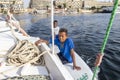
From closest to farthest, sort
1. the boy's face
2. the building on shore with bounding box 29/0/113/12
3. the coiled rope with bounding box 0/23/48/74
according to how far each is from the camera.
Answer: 1. the boy's face
2. the coiled rope with bounding box 0/23/48/74
3. the building on shore with bounding box 29/0/113/12

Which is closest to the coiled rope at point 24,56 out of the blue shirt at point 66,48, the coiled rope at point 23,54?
the coiled rope at point 23,54

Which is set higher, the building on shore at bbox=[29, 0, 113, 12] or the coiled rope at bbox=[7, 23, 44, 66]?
the coiled rope at bbox=[7, 23, 44, 66]

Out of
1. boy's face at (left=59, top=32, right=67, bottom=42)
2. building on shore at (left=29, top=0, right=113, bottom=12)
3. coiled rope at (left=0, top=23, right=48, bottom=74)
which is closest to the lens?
boy's face at (left=59, top=32, right=67, bottom=42)

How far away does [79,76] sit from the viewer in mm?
4883

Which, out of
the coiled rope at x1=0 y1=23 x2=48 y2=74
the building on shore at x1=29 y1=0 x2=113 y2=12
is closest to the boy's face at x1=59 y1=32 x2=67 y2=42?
the coiled rope at x1=0 y1=23 x2=48 y2=74

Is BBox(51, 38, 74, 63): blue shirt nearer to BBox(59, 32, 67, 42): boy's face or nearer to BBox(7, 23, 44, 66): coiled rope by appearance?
BBox(59, 32, 67, 42): boy's face

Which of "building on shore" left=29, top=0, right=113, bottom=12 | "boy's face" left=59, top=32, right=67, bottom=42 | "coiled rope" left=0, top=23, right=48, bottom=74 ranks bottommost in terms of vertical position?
"building on shore" left=29, top=0, right=113, bottom=12

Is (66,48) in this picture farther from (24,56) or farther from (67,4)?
(67,4)

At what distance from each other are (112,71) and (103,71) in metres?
0.35

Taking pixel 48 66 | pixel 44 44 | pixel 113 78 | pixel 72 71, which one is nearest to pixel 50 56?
pixel 48 66

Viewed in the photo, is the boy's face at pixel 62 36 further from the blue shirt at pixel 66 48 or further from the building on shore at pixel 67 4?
the building on shore at pixel 67 4

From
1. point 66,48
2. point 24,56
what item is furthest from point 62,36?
point 24,56

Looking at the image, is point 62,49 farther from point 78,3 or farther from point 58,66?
point 78,3

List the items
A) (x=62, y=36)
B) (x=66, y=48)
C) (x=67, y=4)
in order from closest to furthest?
(x=62, y=36) < (x=66, y=48) < (x=67, y=4)
